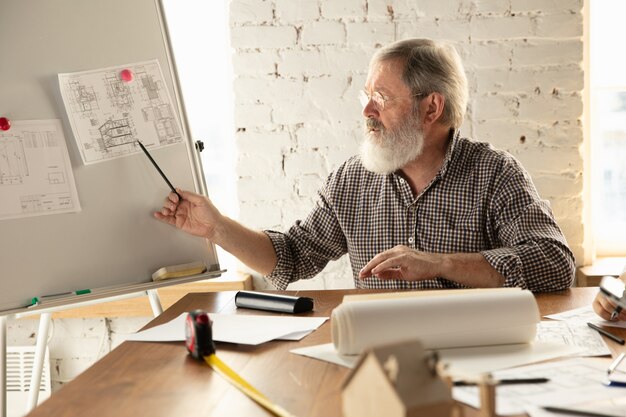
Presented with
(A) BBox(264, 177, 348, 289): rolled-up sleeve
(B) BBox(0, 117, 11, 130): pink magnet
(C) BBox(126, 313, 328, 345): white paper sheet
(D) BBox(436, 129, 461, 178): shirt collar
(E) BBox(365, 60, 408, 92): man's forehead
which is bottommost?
(A) BBox(264, 177, 348, 289): rolled-up sleeve

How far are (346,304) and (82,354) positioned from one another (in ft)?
7.07

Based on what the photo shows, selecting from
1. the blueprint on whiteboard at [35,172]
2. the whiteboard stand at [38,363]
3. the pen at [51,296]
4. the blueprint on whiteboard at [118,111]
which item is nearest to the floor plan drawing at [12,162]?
the blueprint on whiteboard at [35,172]

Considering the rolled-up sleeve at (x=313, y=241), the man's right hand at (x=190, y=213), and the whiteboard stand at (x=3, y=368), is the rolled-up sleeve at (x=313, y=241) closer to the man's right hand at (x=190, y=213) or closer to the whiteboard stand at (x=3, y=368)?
the man's right hand at (x=190, y=213)

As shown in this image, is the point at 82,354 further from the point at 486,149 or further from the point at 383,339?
the point at 383,339

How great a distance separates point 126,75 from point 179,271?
54cm

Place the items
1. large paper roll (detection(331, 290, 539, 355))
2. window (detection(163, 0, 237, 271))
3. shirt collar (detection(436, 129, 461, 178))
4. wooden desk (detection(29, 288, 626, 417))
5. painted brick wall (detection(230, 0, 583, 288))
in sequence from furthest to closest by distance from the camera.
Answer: window (detection(163, 0, 237, 271)) → painted brick wall (detection(230, 0, 583, 288)) → shirt collar (detection(436, 129, 461, 178)) → large paper roll (detection(331, 290, 539, 355)) → wooden desk (detection(29, 288, 626, 417))

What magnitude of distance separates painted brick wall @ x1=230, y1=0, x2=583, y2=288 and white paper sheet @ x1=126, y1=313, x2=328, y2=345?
130 centimetres

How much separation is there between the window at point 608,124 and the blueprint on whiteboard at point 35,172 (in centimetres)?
193

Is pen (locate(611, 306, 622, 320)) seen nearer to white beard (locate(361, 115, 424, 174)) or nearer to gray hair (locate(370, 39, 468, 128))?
white beard (locate(361, 115, 424, 174))

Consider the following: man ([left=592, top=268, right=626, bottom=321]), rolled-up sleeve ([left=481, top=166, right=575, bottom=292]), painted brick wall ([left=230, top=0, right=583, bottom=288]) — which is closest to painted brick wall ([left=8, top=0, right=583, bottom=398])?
painted brick wall ([left=230, top=0, right=583, bottom=288])

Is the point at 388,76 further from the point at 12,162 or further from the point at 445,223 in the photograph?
the point at 12,162

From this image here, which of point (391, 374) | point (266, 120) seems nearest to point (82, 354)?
point (266, 120)

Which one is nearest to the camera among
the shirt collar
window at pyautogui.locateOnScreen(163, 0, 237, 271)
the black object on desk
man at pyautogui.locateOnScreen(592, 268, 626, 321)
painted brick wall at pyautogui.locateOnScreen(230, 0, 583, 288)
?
man at pyautogui.locateOnScreen(592, 268, 626, 321)

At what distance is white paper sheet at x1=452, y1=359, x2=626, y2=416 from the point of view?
0.99 m
